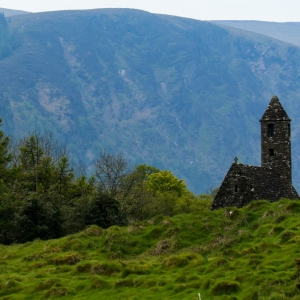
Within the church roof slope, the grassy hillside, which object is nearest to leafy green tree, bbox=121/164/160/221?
the church roof slope

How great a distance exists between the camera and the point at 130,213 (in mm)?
64938

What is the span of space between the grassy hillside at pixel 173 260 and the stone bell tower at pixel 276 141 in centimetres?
1614

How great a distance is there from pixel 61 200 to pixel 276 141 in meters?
18.7

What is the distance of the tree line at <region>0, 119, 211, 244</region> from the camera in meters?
45.4

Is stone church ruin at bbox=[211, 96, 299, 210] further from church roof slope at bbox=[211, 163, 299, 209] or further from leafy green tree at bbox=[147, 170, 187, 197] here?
leafy green tree at bbox=[147, 170, 187, 197]

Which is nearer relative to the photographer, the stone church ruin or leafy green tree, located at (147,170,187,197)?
the stone church ruin

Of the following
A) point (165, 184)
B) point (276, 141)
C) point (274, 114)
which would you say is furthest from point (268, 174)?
point (165, 184)

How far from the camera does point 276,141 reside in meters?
53.4

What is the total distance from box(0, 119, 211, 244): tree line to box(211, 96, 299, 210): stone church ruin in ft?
26.4

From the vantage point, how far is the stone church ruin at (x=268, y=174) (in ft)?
156

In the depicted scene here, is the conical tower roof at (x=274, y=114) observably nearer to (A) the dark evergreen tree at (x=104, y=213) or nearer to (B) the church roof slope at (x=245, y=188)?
(B) the church roof slope at (x=245, y=188)

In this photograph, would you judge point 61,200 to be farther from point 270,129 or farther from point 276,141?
point 276,141

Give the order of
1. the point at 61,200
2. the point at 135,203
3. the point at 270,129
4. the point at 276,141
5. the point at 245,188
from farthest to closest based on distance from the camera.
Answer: the point at 135,203 → the point at 61,200 → the point at 270,129 → the point at 276,141 → the point at 245,188

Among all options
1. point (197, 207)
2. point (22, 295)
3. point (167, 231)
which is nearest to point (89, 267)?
point (22, 295)
